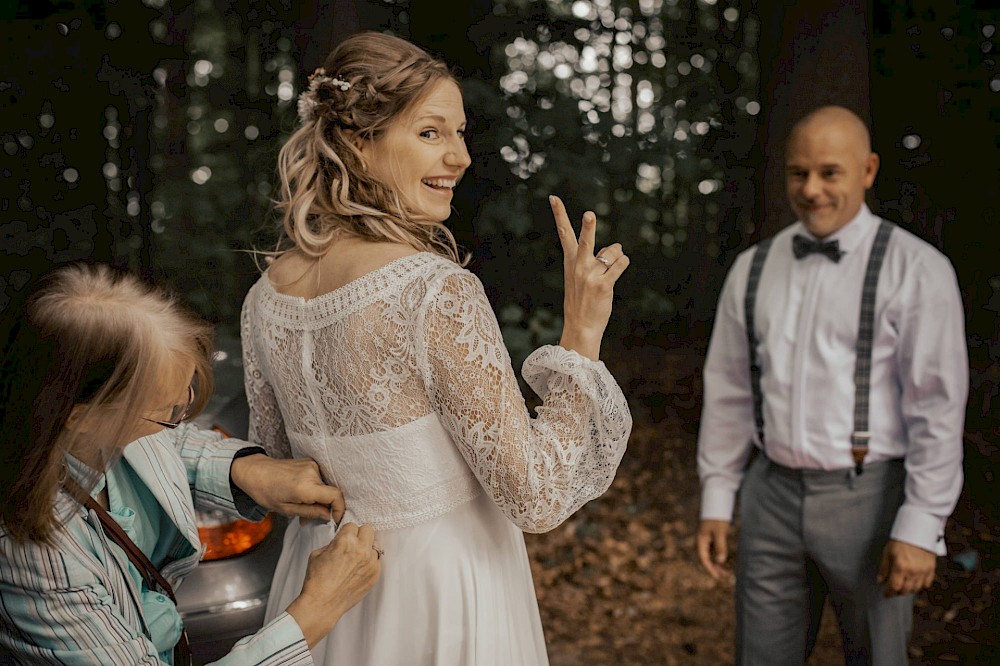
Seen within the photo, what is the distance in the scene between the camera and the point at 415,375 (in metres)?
1.13

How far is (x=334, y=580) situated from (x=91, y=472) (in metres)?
0.29

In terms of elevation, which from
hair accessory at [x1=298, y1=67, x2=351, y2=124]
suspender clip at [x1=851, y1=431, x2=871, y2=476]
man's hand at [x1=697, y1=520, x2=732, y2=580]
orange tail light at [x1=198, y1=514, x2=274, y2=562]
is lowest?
man's hand at [x1=697, y1=520, x2=732, y2=580]

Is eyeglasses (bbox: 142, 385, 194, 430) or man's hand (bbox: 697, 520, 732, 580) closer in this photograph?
eyeglasses (bbox: 142, 385, 194, 430)

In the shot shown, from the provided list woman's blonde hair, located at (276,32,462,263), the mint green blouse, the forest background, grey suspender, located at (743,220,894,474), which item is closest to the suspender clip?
grey suspender, located at (743,220,894,474)

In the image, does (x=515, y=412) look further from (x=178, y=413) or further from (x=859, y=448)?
(x=859, y=448)

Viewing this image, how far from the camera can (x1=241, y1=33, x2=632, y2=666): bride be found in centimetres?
111

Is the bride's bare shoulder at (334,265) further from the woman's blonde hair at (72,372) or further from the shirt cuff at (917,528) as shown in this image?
the shirt cuff at (917,528)

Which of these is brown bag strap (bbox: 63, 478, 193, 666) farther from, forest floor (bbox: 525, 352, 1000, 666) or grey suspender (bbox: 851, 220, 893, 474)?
forest floor (bbox: 525, 352, 1000, 666)

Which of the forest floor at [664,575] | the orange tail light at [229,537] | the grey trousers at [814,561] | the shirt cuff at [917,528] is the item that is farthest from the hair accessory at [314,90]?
the forest floor at [664,575]

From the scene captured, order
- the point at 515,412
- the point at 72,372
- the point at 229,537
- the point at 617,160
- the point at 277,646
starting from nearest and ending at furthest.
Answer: the point at 72,372
the point at 277,646
the point at 515,412
the point at 229,537
the point at 617,160

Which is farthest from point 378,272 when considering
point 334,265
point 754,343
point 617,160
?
point 617,160

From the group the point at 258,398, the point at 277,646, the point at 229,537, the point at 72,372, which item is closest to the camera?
the point at 72,372

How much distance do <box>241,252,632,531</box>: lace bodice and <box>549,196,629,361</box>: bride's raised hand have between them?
0.10 feet

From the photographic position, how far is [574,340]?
3.84 feet
